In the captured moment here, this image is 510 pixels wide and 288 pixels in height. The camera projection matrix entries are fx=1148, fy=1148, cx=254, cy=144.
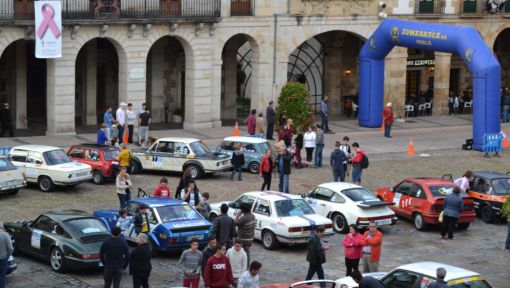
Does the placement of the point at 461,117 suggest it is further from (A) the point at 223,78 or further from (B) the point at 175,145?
(B) the point at 175,145

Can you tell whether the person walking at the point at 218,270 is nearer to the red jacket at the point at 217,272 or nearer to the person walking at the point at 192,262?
the red jacket at the point at 217,272

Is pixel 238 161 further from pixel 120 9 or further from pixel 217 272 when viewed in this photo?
pixel 217 272

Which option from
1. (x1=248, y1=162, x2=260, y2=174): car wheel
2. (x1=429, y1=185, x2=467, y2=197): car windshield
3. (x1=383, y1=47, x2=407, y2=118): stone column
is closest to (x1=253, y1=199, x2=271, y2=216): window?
(x1=429, y1=185, x2=467, y2=197): car windshield

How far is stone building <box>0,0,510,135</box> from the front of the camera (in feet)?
145

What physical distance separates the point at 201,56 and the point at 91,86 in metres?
4.92

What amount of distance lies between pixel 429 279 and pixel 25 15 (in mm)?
25347

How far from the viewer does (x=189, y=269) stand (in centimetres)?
2217

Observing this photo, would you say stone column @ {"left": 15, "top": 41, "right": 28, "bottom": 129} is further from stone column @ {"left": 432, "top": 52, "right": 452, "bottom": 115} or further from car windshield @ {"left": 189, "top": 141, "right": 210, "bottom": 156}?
stone column @ {"left": 432, "top": 52, "right": 452, "bottom": 115}

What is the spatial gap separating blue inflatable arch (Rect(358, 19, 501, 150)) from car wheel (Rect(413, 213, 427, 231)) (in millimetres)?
12957

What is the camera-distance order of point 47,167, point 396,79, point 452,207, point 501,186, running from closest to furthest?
point 452,207
point 501,186
point 47,167
point 396,79

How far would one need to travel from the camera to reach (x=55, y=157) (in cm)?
3372

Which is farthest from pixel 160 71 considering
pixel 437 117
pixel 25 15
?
pixel 437 117

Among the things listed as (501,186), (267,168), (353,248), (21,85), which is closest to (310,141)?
(267,168)

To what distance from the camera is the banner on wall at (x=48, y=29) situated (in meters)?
42.1
